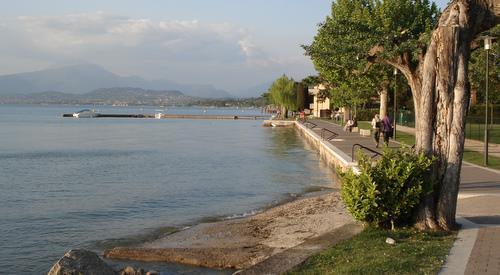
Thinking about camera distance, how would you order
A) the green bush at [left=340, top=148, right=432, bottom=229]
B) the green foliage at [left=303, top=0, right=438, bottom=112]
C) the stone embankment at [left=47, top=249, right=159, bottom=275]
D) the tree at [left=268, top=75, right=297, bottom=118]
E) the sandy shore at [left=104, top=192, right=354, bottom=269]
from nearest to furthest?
the stone embankment at [left=47, top=249, right=159, bottom=275]
the green bush at [left=340, top=148, right=432, bottom=229]
the sandy shore at [left=104, top=192, right=354, bottom=269]
the green foliage at [left=303, top=0, right=438, bottom=112]
the tree at [left=268, top=75, right=297, bottom=118]

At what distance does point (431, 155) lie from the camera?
10555mm

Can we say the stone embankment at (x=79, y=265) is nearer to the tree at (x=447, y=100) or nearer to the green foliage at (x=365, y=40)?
the tree at (x=447, y=100)

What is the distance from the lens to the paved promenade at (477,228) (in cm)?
801

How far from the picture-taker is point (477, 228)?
10.6 m

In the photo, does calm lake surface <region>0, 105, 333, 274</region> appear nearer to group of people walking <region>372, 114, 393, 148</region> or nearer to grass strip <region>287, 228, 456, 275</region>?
grass strip <region>287, 228, 456, 275</region>

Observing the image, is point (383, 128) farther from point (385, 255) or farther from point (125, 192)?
point (385, 255)

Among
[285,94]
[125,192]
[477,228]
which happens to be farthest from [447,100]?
[285,94]

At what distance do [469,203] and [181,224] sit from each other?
731 centimetres

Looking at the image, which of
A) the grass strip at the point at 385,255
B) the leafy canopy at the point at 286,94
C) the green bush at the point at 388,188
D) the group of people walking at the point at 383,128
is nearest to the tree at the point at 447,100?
the green bush at the point at 388,188

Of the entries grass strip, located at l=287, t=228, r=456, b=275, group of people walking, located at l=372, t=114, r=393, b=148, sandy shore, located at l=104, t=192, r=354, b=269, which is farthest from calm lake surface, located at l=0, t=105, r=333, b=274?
group of people walking, located at l=372, t=114, r=393, b=148

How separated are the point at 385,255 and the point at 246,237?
16.1 ft

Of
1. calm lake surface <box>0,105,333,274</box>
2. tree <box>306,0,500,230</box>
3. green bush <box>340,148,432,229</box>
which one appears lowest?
calm lake surface <box>0,105,333,274</box>

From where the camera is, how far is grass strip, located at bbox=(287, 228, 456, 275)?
7.98 meters

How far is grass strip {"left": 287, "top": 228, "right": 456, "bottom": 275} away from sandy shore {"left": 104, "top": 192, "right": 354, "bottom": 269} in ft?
5.71
